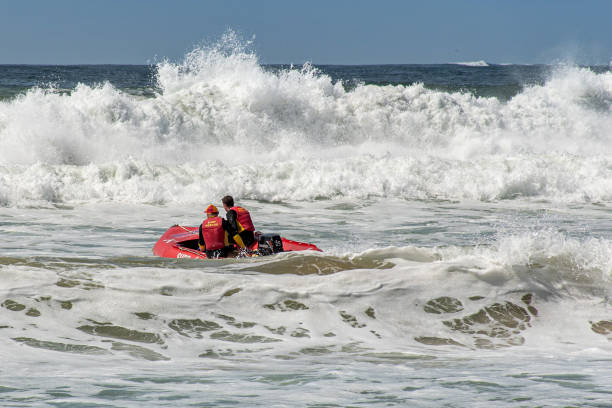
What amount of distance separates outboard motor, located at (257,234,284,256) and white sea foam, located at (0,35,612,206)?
259 inches

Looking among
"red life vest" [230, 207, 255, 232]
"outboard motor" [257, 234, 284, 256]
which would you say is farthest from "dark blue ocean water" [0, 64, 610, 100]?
"outboard motor" [257, 234, 284, 256]

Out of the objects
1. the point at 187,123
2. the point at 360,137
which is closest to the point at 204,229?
the point at 187,123

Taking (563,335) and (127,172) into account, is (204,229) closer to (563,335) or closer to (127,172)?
(563,335)

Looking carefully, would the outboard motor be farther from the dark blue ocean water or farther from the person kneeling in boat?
the dark blue ocean water

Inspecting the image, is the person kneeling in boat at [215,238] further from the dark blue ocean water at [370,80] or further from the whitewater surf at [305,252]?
the dark blue ocean water at [370,80]

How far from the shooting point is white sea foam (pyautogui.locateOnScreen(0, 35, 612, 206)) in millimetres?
17016

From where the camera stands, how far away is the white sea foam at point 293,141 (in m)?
17.0

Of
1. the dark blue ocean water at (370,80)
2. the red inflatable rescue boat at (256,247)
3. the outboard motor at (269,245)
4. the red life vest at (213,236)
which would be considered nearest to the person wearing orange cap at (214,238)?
the red life vest at (213,236)

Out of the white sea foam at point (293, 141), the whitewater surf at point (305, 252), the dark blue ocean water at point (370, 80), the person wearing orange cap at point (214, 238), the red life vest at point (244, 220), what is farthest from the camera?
the dark blue ocean water at point (370, 80)

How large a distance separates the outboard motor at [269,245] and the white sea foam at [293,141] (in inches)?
259

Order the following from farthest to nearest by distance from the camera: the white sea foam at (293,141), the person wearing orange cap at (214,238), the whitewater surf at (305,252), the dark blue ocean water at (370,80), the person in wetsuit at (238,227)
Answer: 1. the dark blue ocean water at (370,80)
2. the white sea foam at (293,141)
3. the person in wetsuit at (238,227)
4. the person wearing orange cap at (214,238)
5. the whitewater surf at (305,252)

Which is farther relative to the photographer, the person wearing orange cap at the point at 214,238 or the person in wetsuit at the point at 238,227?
the person in wetsuit at the point at 238,227

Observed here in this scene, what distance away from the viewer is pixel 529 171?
18406 mm

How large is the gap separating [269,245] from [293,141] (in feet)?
41.0
